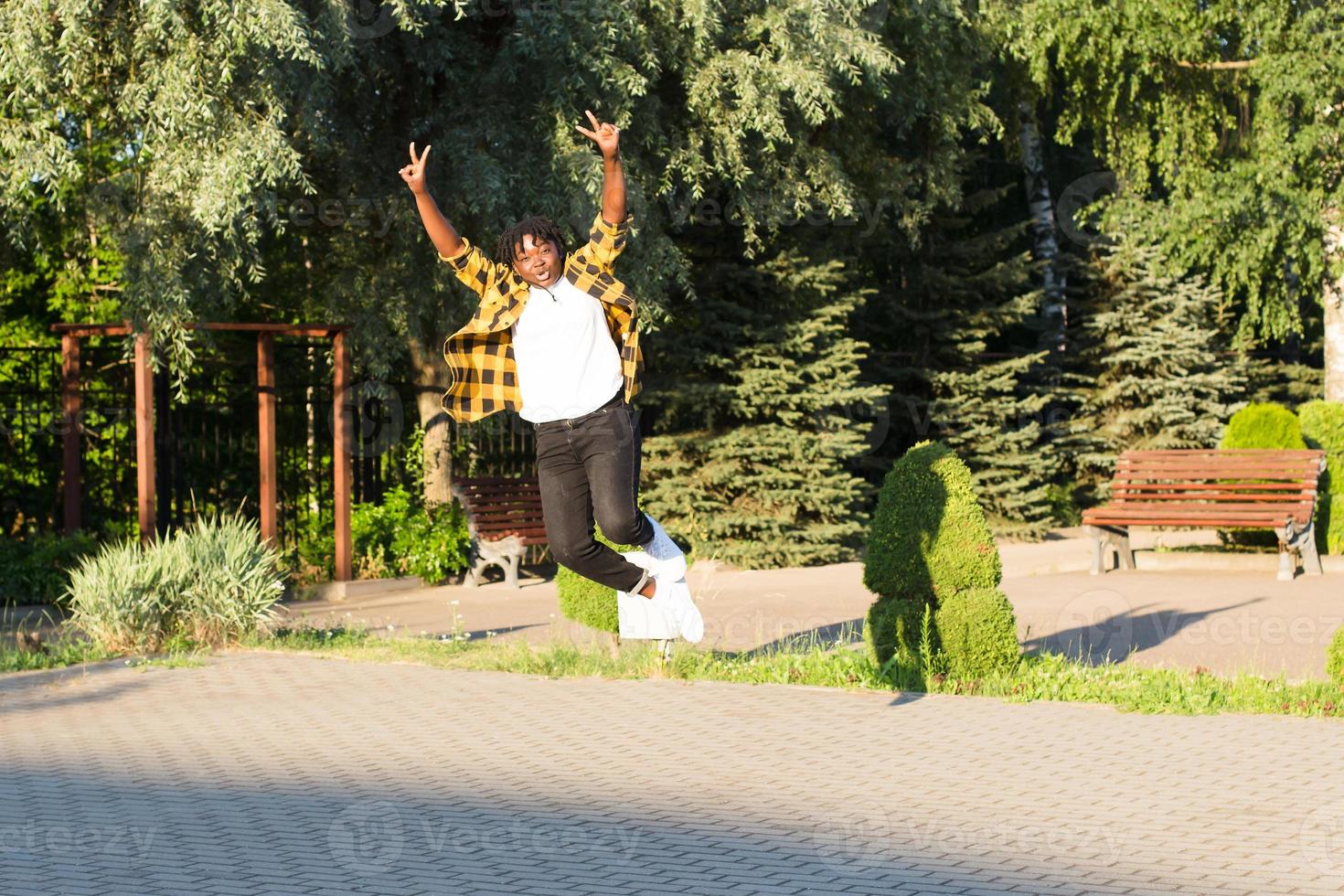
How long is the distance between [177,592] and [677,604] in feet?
16.3

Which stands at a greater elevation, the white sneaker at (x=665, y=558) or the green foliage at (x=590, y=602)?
the white sneaker at (x=665, y=558)

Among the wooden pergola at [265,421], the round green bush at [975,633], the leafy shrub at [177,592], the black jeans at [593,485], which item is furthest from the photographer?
the wooden pergola at [265,421]

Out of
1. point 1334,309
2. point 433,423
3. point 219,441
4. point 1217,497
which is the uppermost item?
point 1334,309

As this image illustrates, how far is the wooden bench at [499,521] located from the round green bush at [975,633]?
7999mm

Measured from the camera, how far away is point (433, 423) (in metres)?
17.9

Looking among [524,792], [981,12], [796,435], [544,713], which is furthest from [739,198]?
[524,792]

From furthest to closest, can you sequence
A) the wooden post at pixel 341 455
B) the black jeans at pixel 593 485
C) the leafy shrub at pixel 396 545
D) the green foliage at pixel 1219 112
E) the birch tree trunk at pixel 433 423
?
the green foliage at pixel 1219 112, the birch tree trunk at pixel 433 423, the leafy shrub at pixel 396 545, the wooden post at pixel 341 455, the black jeans at pixel 593 485

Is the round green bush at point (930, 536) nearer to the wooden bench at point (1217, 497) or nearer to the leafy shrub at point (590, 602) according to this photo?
the leafy shrub at point (590, 602)

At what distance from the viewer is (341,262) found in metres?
16.8

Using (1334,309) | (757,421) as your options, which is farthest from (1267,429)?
(757,421)

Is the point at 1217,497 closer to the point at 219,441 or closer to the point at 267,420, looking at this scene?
the point at 267,420

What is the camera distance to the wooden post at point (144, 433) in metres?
14.2

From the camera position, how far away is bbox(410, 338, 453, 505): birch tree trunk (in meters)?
17.8

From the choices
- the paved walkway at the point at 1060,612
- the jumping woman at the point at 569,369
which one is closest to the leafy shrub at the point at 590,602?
the paved walkway at the point at 1060,612
